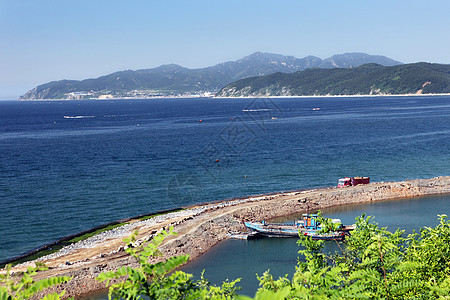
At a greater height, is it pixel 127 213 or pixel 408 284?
pixel 408 284

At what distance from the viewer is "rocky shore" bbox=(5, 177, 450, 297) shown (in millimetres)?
35781

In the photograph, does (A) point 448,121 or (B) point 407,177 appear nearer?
(B) point 407,177

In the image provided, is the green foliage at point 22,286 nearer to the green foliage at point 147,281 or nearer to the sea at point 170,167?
the green foliage at point 147,281

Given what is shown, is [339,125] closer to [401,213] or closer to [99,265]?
[401,213]

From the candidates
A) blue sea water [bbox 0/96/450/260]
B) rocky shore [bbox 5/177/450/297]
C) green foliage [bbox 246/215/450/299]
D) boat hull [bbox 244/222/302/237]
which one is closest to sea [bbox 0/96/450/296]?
blue sea water [bbox 0/96/450/260]

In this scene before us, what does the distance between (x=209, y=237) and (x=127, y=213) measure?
15.3 m

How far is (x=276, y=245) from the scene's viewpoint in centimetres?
4475

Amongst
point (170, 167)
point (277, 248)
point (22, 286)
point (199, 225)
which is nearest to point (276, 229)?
point (277, 248)

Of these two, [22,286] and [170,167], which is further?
[170,167]

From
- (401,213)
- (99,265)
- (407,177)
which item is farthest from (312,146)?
(99,265)

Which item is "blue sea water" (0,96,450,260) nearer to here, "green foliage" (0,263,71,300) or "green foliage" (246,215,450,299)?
"green foliage" (246,215,450,299)

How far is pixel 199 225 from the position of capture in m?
47.7

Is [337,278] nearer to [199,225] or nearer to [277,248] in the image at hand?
[277,248]

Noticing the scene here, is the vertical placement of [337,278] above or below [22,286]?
below
